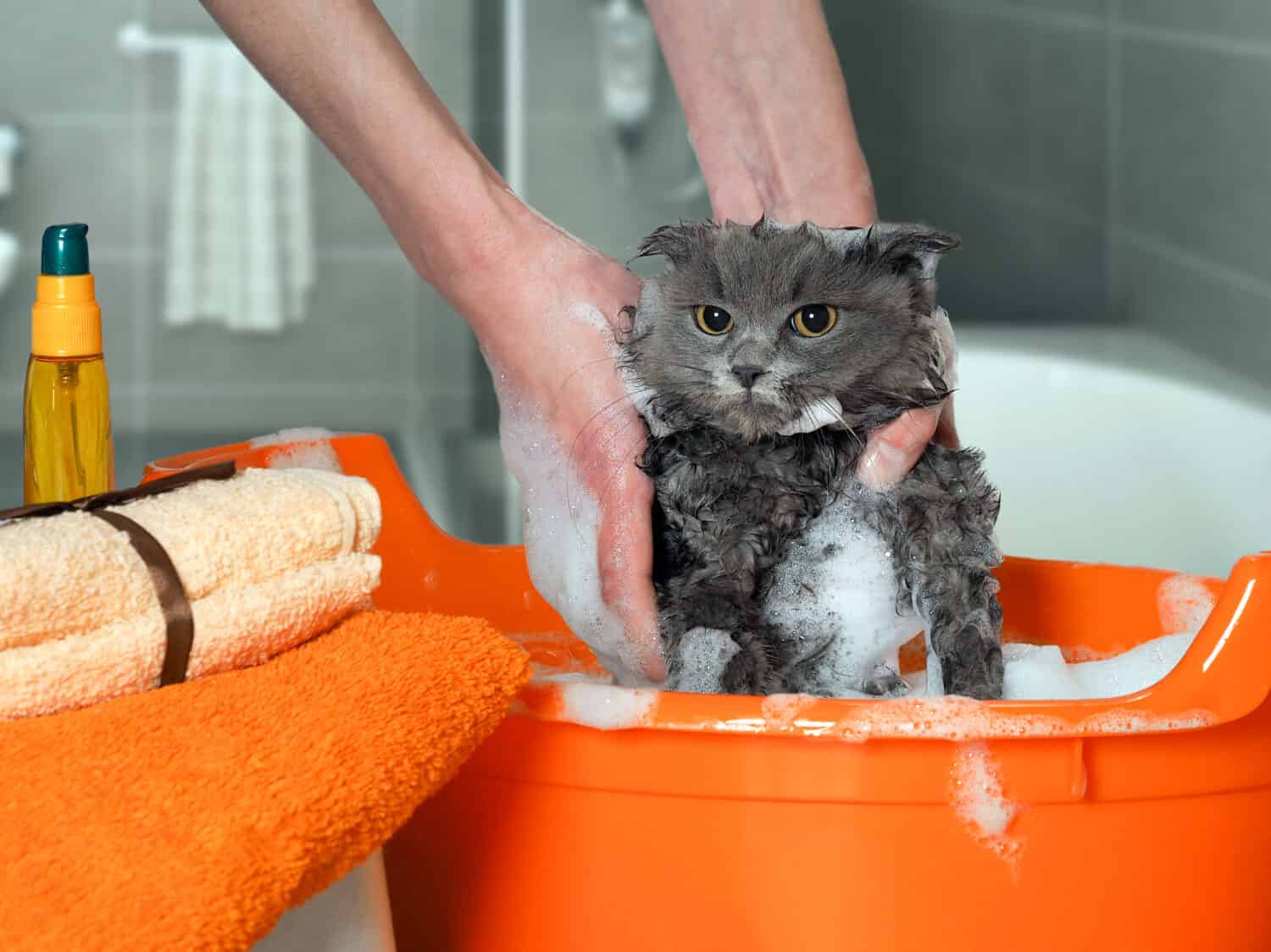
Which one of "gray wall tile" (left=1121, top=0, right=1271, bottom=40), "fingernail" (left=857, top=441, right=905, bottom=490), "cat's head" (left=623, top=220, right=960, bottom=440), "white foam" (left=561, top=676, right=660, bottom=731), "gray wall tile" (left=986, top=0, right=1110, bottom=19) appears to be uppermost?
"gray wall tile" (left=986, top=0, right=1110, bottom=19)

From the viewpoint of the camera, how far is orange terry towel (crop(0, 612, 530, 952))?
54 centimetres

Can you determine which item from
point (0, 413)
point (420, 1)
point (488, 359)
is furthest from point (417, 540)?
point (0, 413)

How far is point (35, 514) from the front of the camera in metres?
0.67

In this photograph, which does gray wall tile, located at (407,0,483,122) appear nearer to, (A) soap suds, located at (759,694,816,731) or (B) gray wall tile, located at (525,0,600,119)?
(B) gray wall tile, located at (525,0,600,119)

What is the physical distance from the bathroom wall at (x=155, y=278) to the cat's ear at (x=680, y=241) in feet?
7.10

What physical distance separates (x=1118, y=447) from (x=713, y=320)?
1.17 metres

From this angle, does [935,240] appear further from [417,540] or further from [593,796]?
[417,540]

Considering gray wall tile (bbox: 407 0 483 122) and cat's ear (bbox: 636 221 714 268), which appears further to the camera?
gray wall tile (bbox: 407 0 483 122)

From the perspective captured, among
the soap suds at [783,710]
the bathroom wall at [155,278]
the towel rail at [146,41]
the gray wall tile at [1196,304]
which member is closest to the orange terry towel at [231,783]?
the soap suds at [783,710]

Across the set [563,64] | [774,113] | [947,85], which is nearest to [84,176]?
[563,64]

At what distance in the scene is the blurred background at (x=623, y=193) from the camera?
6.26ft

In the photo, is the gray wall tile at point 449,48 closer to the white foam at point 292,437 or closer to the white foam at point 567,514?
the white foam at point 292,437

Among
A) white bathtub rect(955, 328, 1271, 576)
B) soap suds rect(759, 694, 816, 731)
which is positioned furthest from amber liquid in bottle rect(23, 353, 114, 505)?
white bathtub rect(955, 328, 1271, 576)

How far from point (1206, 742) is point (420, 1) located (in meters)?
2.36
